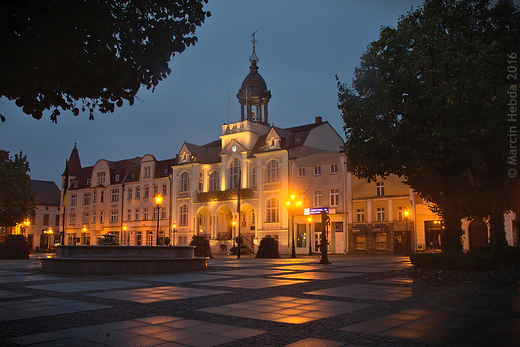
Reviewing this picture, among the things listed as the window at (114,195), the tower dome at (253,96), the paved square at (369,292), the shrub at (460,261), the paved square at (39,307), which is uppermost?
the tower dome at (253,96)

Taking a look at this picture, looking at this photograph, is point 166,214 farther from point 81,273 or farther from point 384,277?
point 384,277

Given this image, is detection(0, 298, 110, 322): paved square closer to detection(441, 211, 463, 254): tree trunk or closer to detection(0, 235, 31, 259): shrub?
detection(441, 211, 463, 254): tree trunk

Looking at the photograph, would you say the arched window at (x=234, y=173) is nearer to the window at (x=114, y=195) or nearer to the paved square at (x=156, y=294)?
the window at (x=114, y=195)

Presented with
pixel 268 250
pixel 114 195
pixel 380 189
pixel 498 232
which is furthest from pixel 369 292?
pixel 114 195

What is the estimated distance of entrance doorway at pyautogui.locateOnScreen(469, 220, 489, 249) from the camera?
40.9 metres

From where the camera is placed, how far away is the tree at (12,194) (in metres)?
41.7

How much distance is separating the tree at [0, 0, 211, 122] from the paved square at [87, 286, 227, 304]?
209 inches

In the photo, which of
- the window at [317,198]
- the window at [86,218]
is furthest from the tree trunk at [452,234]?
the window at [86,218]

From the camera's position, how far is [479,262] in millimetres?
19266

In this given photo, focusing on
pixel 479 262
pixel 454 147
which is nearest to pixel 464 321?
pixel 454 147

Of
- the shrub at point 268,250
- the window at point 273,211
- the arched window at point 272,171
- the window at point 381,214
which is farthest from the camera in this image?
the arched window at point 272,171

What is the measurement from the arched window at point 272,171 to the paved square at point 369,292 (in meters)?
39.5

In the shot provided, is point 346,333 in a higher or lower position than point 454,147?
lower

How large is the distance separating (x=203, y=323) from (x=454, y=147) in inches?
532
